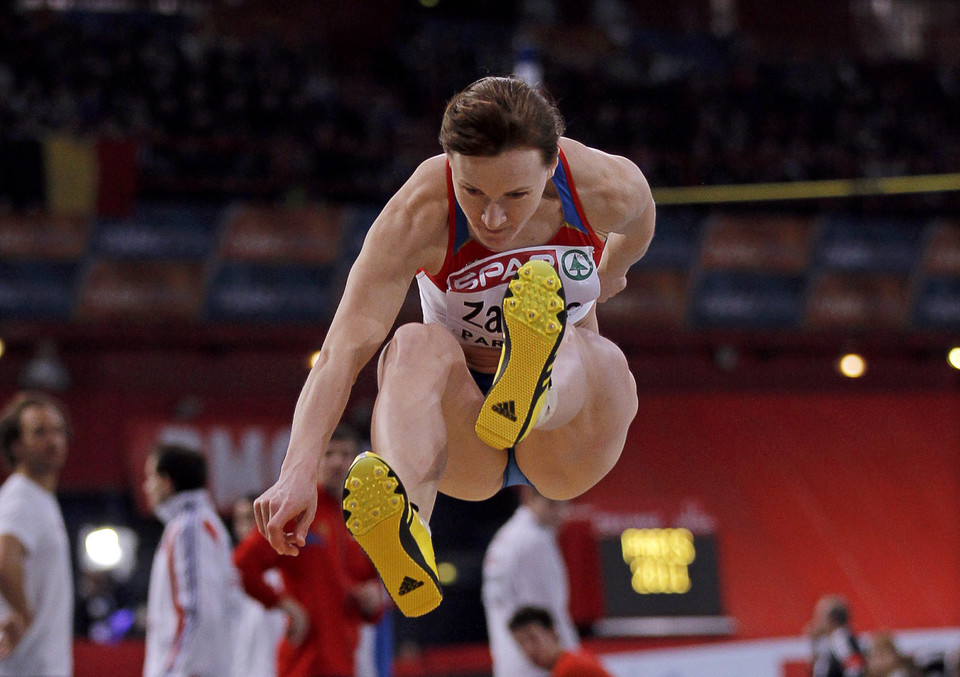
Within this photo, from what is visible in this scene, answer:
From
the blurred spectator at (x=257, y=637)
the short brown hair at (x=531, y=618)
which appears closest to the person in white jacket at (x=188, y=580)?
the blurred spectator at (x=257, y=637)

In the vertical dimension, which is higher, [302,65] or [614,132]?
[302,65]

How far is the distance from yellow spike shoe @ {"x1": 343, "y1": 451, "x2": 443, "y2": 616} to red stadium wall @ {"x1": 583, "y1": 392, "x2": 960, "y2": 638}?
8028mm

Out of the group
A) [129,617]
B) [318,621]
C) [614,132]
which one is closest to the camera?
[318,621]

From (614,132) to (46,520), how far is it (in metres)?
9.00

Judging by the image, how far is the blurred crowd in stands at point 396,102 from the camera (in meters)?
10.5

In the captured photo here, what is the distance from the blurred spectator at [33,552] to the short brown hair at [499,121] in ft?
8.01

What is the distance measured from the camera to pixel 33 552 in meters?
4.11

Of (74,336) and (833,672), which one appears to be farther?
(74,336)

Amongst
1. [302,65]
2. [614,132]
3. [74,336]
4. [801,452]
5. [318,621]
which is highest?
[302,65]

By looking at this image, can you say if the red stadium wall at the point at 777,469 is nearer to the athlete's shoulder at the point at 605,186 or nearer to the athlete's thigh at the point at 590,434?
the athlete's thigh at the point at 590,434

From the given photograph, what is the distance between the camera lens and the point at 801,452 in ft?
36.9

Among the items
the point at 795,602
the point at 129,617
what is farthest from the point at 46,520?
the point at 795,602

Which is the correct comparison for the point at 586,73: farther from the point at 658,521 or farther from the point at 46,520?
the point at 46,520

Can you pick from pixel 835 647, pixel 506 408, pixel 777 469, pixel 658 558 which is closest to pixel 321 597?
pixel 506 408
